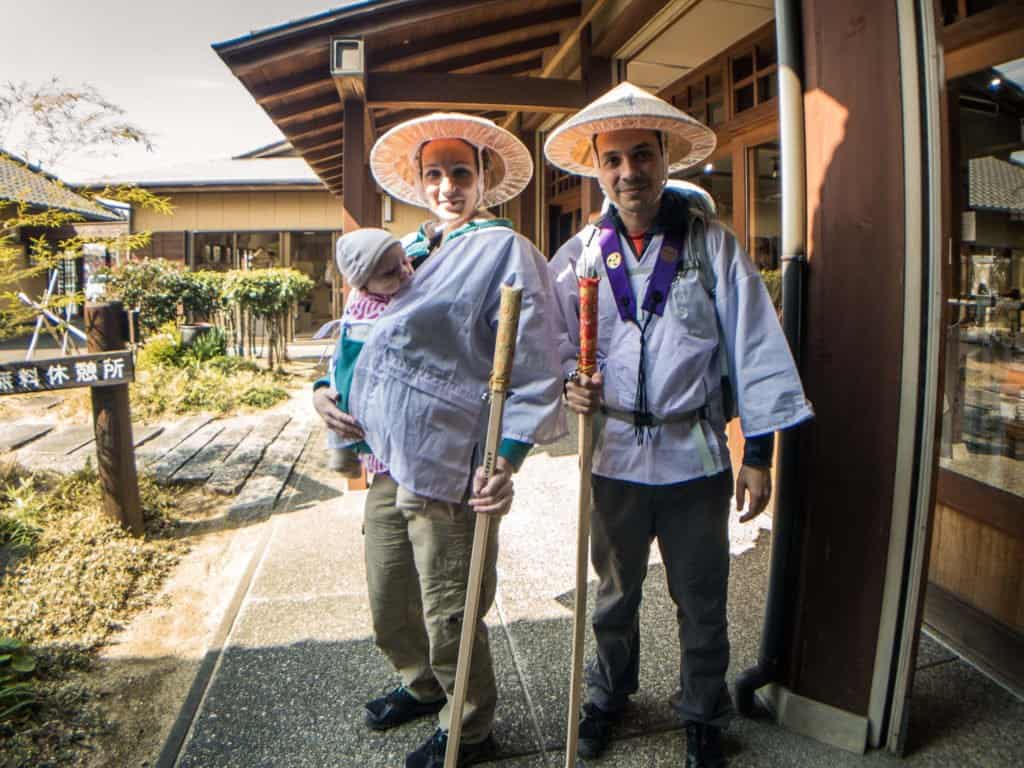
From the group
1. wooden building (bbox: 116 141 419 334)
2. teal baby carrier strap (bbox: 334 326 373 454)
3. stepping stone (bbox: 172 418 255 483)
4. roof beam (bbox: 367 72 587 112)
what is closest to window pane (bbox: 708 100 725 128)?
roof beam (bbox: 367 72 587 112)

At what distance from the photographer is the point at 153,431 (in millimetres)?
6715

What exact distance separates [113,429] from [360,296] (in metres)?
2.83

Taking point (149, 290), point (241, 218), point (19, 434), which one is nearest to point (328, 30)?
point (19, 434)

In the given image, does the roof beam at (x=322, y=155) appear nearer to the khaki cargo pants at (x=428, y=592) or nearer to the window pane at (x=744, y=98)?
the window pane at (x=744, y=98)

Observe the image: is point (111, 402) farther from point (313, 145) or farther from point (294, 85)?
point (313, 145)

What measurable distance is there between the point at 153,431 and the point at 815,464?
6.45 m

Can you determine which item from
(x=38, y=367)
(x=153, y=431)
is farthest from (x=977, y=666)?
(x=153, y=431)

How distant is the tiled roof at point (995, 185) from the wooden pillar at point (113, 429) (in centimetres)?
433

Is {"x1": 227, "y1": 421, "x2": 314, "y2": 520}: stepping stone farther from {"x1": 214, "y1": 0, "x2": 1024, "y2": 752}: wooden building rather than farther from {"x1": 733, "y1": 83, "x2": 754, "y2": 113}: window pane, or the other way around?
{"x1": 733, "y1": 83, "x2": 754, "y2": 113}: window pane

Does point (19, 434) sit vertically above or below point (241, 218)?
below

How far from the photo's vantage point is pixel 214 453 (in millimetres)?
6016

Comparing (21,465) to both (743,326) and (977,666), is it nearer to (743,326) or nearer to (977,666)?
(743,326)

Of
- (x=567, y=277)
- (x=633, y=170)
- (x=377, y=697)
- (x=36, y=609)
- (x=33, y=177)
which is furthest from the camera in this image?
(x=33, y=177)

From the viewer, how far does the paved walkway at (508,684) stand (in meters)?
2.12
